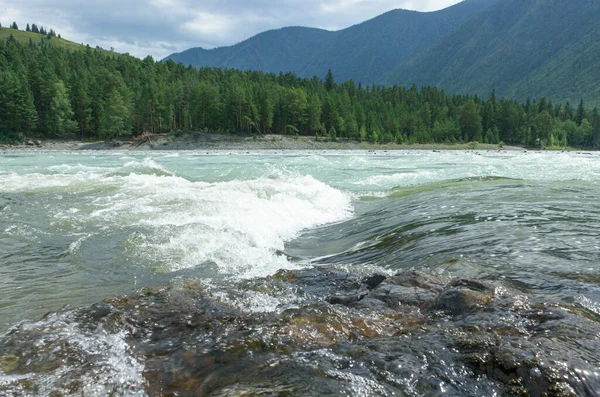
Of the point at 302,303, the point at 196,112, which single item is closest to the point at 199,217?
the point at 302,303

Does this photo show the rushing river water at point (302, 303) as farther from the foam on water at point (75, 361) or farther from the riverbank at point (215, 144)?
the riverbank at point (215, 144)

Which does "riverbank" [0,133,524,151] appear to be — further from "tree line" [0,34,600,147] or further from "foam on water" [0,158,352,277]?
"foam on water" [0,158,352,277]

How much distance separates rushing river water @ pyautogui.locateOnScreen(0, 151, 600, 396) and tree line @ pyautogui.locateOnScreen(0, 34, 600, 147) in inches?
3562

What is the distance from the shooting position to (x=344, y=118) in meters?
109

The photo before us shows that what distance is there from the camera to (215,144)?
89250mm

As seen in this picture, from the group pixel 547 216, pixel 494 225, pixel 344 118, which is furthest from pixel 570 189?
pixel 344 118

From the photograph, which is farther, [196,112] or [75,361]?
[196,112]

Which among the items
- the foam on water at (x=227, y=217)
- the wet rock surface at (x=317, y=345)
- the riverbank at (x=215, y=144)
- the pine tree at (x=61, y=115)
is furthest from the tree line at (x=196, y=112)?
the wet rock surface at (x=317, y=345)

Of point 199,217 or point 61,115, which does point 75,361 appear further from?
point 61,115

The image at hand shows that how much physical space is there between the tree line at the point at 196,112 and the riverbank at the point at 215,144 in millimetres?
6509

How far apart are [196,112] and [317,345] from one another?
104m

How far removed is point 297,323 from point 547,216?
895 cm

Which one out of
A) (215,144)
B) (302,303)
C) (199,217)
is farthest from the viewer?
(215,144)

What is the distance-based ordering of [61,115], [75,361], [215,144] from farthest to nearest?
1. [61,115]
2. [215,144]
3. [75,361]
